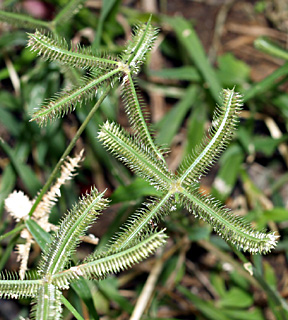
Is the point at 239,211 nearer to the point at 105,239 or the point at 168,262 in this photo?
the point at 168,262

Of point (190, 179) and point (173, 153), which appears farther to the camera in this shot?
point (173, 153)

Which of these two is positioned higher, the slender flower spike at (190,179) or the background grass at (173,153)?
the slender flower spike at (190,179)

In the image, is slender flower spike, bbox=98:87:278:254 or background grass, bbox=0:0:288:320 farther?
background grass, bbox=0:0:288:320

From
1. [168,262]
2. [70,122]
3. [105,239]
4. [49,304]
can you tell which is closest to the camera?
[49,304]

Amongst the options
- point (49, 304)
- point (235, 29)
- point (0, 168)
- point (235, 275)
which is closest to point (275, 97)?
point (235, 29)

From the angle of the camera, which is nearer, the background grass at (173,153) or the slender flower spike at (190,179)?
the slender flower spike at (190,179)

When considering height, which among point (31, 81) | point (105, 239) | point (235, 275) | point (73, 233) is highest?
point (73, 233)

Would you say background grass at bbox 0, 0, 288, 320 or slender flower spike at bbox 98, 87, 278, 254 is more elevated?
slender flower spike at bbox 98, 87, 278, 254

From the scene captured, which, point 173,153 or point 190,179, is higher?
point 190,179
